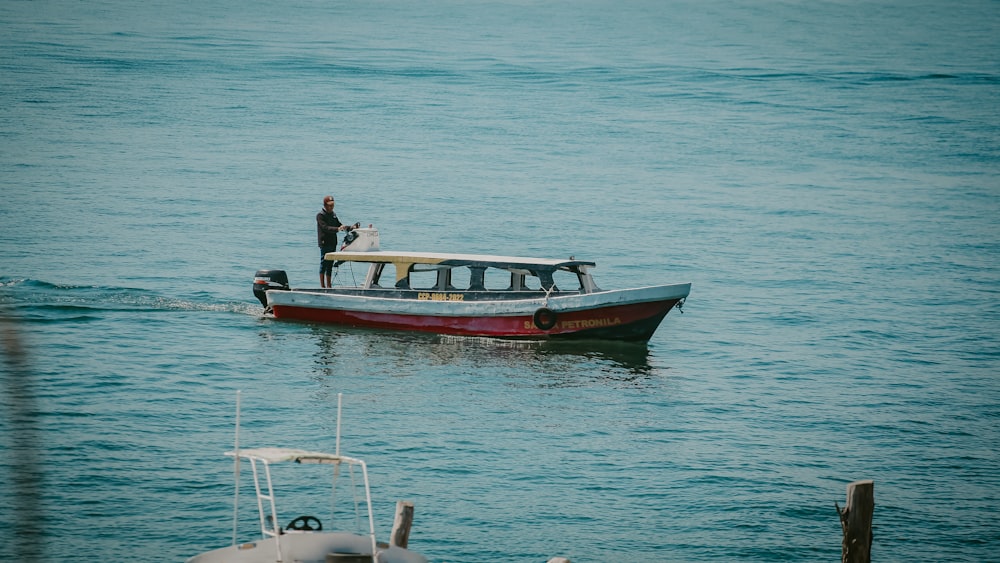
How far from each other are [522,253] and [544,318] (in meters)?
15.8

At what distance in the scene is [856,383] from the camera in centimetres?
3150

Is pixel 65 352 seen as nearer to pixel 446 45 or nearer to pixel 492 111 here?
pixel 492 111

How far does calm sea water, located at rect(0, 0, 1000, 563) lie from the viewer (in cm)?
2162

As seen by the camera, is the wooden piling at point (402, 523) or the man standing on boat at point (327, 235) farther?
the man standing on boat at point (327, 235)

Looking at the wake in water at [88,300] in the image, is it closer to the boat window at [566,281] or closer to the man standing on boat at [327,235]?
the man standing on boat at [327,235]

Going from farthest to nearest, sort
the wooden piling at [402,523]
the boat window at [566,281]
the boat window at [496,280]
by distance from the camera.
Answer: the boat window at [566,281]
the boat window at [496,280]
the wooden piling at [402,523]

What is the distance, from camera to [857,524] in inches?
651

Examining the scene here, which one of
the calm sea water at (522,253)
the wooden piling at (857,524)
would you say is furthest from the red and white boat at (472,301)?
the wooden piling at (857,524)

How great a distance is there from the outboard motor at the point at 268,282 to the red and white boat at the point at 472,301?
0.03m

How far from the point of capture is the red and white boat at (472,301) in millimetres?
30422

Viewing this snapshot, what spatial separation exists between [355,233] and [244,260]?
1298 centimetres

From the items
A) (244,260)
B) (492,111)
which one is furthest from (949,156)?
(244,260)

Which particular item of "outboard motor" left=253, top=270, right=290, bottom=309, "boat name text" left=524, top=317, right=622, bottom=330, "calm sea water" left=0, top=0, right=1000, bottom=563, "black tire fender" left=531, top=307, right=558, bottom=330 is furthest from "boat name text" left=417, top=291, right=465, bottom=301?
"outboard motor" left=253, top=270, right=290, bottom=309

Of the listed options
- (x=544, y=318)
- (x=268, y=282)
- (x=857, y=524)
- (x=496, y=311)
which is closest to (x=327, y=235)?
(x=268, y=282)
